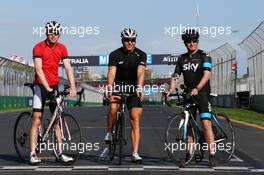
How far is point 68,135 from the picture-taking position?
8.13 m

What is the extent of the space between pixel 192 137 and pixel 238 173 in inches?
38.2

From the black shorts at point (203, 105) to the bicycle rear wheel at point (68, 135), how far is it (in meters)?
1.73

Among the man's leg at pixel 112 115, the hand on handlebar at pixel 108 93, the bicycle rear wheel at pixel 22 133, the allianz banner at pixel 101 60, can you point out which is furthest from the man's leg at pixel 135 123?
the allianz banner at pixel 101 60

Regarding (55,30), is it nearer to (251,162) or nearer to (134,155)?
(134,155)

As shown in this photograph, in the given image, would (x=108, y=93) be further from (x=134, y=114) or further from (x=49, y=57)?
(x=49, y=57)

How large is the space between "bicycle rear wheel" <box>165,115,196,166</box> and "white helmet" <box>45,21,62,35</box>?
6.73 ft

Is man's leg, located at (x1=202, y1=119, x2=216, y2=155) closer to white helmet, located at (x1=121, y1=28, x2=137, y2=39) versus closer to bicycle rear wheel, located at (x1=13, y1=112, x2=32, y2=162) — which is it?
white helmet, located at (x1=121, y1=28, x2=137, y2=39)

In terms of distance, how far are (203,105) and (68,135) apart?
1.98 metres

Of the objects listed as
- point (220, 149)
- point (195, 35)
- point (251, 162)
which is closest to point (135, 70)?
point (195, 35)

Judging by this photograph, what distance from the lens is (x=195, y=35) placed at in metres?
7.93

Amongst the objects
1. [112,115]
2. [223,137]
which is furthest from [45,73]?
[223,137]

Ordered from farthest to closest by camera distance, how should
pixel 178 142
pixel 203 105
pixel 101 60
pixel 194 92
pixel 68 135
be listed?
pixel 101 60 < pixel 68 135 < pixel 178 142 < pixel 203 105 < pixel 194 92

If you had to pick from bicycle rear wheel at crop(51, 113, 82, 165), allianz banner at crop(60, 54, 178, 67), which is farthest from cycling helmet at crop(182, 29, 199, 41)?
allianz banner at crop(60, 54, 178, 67)

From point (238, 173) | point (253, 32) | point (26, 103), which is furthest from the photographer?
point (26, 103)
